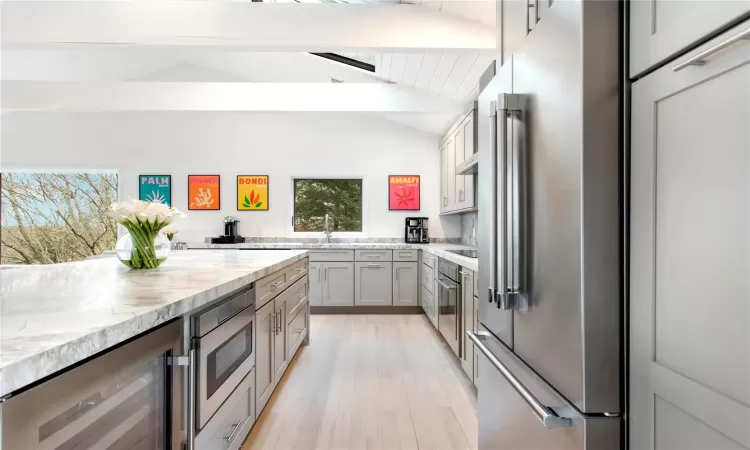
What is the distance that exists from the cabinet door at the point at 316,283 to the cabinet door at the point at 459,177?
1912 mm

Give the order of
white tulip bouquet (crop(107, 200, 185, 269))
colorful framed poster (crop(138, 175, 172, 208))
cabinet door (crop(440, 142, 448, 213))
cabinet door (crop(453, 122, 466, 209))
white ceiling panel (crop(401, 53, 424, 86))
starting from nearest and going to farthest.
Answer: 1. white tulip bouquet (crop(107, 200, 185, 269))
2. white ceiling panel (crop(401, 53, 424, 86))
3. cabinet door (crop(453, 122, 466, 209))
4. cabinet door (crop(440, 142, 448, 213))
5. colorful framed poster (crop(138, 175, 172, 208))

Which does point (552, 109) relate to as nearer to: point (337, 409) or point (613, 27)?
point (613, 27)

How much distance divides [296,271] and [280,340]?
681 mm

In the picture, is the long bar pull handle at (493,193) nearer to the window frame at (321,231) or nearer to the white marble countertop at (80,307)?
the white marble countertop at (80,307)

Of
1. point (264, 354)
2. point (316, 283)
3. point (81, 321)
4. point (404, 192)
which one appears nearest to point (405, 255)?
point (404, 192)

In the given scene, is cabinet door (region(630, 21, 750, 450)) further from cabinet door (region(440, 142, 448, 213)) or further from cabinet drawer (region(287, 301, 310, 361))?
cabinet door (region(440, 142, 448, 213))

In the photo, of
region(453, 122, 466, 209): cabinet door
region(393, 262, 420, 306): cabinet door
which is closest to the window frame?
region(393, 262, 420, 306): cabinet door

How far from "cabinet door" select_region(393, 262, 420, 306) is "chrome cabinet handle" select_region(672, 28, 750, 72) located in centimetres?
441

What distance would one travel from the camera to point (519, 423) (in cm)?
122

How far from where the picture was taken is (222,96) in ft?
14.6

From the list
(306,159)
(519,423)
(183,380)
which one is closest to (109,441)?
(183,380)

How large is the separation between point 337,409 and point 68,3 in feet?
11.8

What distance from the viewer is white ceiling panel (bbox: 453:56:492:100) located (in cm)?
339

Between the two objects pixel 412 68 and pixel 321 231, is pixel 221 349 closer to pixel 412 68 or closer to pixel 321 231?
pixel 412 68
